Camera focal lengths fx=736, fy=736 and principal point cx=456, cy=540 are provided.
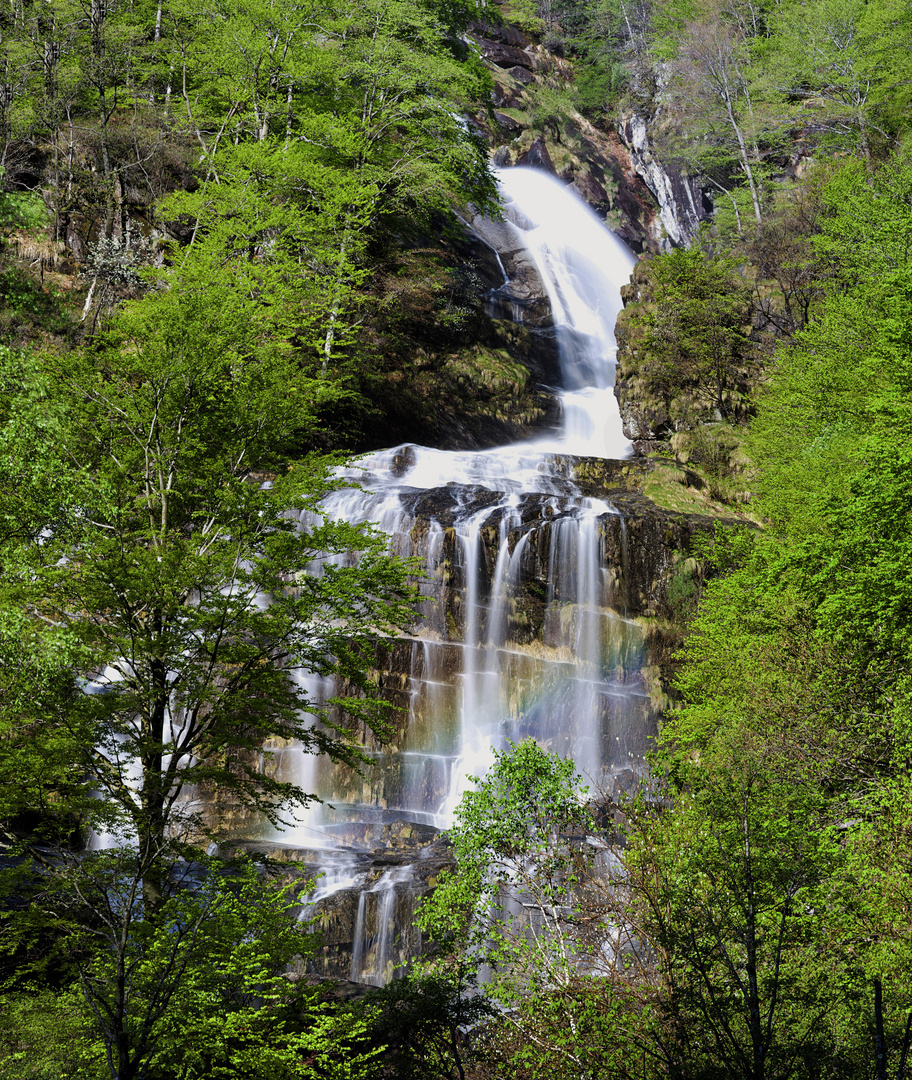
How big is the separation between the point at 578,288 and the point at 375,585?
33.9m

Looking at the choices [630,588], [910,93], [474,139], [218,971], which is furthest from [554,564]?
[910,93]

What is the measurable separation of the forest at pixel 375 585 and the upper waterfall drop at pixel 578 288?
6.70ft

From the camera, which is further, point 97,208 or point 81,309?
point 97,208

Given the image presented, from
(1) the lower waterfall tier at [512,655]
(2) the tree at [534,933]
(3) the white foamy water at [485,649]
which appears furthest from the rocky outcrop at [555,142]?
(2) the tree at [534,933]

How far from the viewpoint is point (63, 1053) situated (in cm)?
690

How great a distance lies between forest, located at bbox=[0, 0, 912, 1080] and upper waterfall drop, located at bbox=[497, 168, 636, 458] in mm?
2044

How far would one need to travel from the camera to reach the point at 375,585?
10.6 meters

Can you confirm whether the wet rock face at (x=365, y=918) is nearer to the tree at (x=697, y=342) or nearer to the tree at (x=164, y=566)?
the tree at (x=164, y=566)

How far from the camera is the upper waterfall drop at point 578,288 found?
32812 millimetres

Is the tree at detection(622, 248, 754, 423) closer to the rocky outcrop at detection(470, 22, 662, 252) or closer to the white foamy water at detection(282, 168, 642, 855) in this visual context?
the white foamy water at detection(282, 168, 642, 855)

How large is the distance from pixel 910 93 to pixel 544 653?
85.4ft

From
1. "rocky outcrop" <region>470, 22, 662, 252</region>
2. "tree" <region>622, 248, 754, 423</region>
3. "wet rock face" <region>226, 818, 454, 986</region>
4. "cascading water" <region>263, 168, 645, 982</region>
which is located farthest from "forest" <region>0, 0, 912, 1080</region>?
"rocky outcrop" <region>470, 22, 662, 252</region>

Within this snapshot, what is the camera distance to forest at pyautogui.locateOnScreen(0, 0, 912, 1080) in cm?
748

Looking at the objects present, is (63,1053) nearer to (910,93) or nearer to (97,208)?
(97,208)
